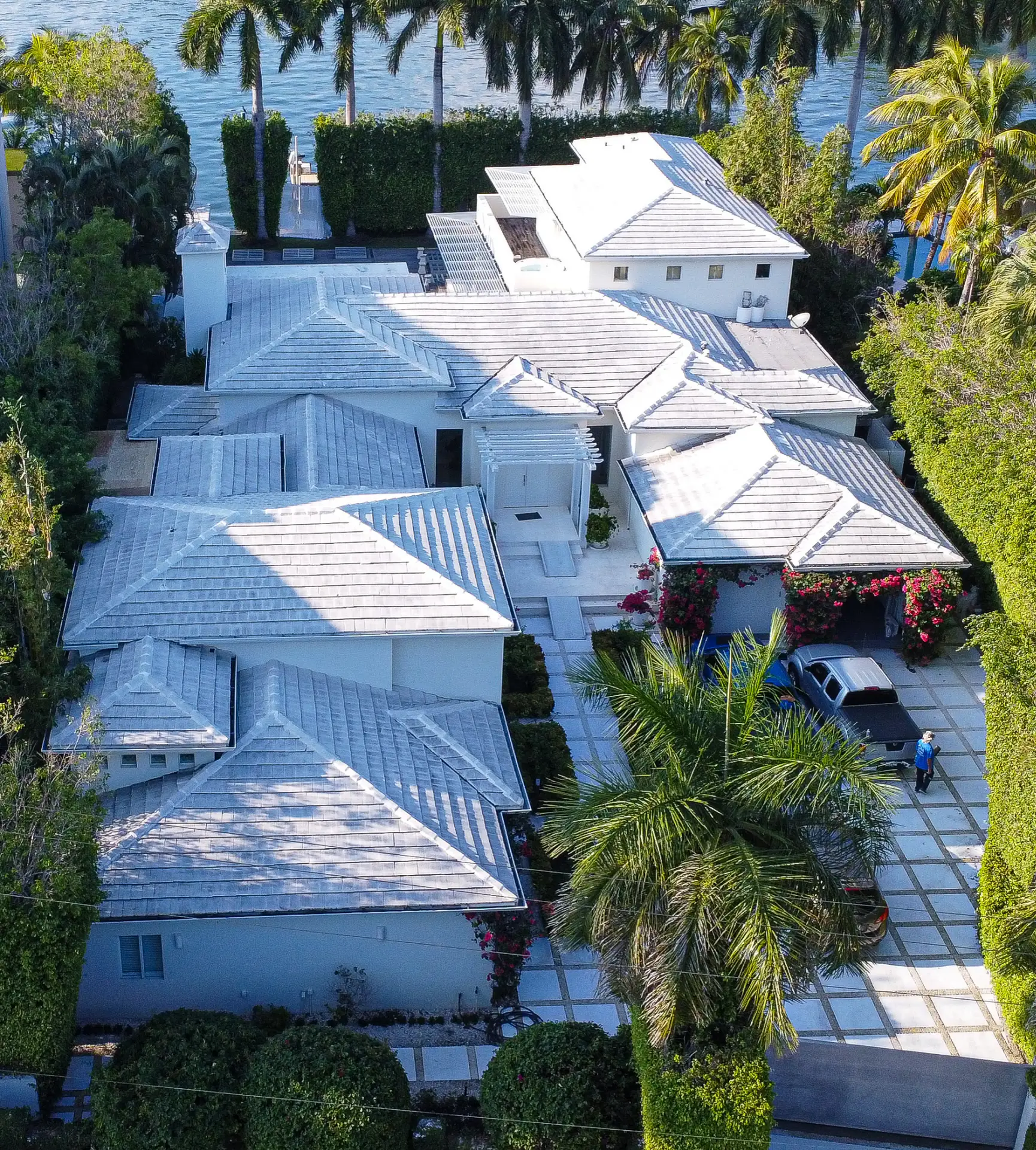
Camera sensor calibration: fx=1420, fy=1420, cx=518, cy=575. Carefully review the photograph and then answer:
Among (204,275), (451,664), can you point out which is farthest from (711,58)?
(451,664)

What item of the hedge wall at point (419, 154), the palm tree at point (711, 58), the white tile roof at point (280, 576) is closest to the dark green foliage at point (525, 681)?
the white tile roof at point (280, 576)

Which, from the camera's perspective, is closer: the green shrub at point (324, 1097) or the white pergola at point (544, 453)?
the green shrub at point (324, 1097)

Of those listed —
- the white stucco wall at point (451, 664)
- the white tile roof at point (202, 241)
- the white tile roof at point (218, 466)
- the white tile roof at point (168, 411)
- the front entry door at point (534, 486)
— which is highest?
the white tile roof at point (202, 241)

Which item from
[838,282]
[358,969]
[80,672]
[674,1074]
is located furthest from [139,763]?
[838,282]

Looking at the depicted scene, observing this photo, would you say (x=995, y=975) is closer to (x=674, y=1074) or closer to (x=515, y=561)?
(x=674, y=1074)

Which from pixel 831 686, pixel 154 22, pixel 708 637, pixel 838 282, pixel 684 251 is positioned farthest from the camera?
pixel 154 22

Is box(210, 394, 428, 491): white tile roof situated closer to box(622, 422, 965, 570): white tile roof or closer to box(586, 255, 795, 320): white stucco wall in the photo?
box(622, 422, 965, 570): white tile roof

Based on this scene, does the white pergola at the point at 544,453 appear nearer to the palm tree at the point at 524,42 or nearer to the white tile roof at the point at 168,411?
the white tile roof at the point at 168,411
